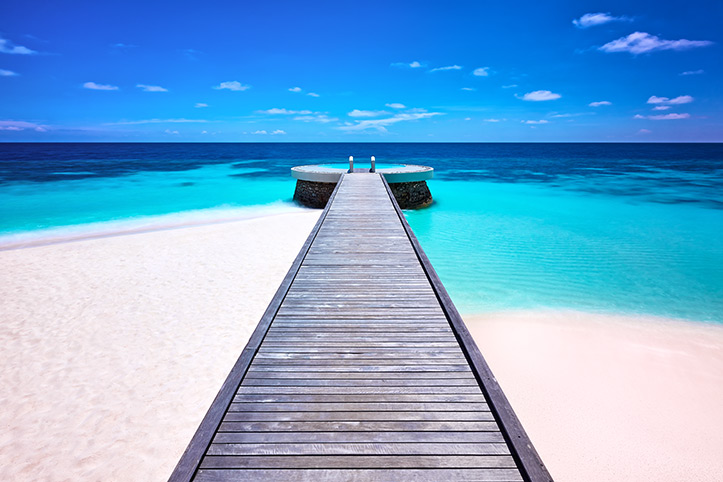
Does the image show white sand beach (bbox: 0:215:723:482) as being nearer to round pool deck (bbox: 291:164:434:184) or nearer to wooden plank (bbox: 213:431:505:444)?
wooden plank (bbox: 213:431:505:444)

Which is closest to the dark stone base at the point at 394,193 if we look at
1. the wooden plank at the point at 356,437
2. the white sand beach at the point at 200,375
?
the white sand beach at the point at 200,375

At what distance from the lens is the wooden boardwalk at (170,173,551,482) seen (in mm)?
2291

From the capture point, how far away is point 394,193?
1570cm

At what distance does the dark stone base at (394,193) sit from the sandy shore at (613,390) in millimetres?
9532

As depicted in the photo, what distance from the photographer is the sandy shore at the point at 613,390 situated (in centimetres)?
386

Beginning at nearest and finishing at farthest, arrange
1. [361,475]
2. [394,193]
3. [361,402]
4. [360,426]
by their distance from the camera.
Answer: [361,475]
[360,426]
[361,402]
[394,193]

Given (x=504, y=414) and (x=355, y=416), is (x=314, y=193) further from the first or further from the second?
(x=504, y=414)

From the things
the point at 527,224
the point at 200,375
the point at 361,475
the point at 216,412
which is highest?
the point at 216,412

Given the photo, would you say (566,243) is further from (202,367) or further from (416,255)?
(202,367)

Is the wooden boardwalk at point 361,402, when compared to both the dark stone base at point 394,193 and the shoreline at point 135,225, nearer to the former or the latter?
the dark stone base at point 394,193

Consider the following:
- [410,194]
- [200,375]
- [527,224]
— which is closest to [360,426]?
[200,375]

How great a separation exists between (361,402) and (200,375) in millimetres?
3008

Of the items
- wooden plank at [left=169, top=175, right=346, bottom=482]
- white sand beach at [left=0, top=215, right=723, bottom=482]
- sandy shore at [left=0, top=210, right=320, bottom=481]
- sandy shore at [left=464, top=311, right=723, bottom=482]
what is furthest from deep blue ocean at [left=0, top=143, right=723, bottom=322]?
wooden plank at [left=169, top=175, right=346, bottom=482]

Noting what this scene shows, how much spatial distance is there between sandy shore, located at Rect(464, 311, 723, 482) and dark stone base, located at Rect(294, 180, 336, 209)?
10.1 m
